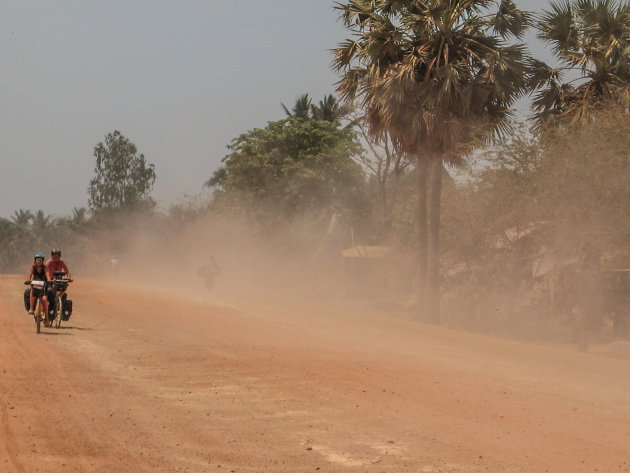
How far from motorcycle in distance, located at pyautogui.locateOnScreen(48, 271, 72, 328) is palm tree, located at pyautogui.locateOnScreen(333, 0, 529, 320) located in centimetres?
1063

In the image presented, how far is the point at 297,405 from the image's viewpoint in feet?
29.5

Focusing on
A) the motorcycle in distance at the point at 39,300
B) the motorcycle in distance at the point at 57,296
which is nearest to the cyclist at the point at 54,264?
the motorcycle in distance at the point at 57,296

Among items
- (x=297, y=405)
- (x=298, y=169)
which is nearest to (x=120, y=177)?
(x=298, y=169)

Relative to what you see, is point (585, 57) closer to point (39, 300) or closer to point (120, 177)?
point (39, 300)

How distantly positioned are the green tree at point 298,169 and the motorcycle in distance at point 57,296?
1320 inches

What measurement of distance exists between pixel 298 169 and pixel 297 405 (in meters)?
41.9

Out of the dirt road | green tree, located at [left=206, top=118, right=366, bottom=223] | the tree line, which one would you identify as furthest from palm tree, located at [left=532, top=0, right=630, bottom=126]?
green tree, located at [left=206, top=118, right=366, bottom=223]

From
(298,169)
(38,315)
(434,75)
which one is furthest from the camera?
(298,169)

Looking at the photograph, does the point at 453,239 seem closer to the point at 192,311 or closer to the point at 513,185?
the point at 513,185

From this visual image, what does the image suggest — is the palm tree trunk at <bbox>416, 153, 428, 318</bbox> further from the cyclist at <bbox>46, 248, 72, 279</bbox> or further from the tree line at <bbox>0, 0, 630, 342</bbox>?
the cyclist at <bbox>46, 248, 72, 279</bbox>

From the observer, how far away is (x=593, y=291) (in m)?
19.6

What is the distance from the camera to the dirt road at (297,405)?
6758mm

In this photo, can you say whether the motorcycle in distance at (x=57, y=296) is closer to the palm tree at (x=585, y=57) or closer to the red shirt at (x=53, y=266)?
the red shirt at (x=53, y=266)

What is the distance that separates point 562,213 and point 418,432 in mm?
13283
